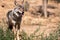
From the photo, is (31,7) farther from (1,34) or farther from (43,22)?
(1,34)

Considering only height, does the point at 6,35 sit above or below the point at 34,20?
above

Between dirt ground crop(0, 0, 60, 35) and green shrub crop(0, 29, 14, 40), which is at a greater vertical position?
green shrub crop(0, 29, 14, 40)

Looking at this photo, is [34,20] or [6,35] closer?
[6,35]

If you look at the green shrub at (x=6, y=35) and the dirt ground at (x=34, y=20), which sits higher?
the green shrub at (x=6, y=35)

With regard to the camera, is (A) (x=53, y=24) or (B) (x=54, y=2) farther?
(B) (x=54, y=2)

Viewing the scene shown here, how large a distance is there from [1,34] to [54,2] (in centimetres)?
968

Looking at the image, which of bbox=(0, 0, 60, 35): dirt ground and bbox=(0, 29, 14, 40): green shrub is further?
bbox=(0, 0, 60, 35): dirt ground

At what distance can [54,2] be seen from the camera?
16031 mm

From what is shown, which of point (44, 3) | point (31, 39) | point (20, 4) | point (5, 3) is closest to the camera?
point (31, 39)

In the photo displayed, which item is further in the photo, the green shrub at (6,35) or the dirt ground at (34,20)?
the dirt ground at (34,20)

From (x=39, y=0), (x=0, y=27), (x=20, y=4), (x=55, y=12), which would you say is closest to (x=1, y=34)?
(x=0, y=27)

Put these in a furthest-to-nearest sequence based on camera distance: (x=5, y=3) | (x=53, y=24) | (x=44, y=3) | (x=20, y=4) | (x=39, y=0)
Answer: (x=39, y=0) < (x=5, y=3) < (x=44, y=3) < (x=53, y=24) < (x=20, y=4)

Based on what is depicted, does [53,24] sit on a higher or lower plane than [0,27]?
lower

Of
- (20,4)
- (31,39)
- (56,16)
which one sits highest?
(20,4)
